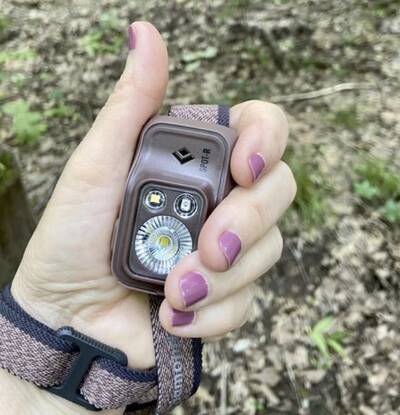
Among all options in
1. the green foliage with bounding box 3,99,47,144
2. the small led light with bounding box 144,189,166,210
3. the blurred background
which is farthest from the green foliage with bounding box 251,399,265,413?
the green foliage with bounding box 3,99,47,144

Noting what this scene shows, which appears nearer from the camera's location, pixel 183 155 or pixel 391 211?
pixel 183 155

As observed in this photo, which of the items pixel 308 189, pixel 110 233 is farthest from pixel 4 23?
pixel 110 233

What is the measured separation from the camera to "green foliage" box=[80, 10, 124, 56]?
13.5 ft

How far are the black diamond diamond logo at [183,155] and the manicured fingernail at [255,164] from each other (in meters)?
0.13

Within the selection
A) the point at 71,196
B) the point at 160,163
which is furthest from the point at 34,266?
the point at 160,163

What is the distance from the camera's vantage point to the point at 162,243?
131 centimetres

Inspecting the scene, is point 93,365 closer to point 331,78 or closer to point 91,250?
point 91,250

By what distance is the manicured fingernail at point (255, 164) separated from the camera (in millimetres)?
1273

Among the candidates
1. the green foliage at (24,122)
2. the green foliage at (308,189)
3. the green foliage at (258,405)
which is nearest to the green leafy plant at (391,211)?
the green foliage at (308,189)

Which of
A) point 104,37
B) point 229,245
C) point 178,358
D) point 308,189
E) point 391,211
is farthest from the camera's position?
point 104,37

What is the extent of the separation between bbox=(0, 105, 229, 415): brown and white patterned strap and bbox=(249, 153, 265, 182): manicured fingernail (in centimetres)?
17

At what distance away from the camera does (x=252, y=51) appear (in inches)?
150

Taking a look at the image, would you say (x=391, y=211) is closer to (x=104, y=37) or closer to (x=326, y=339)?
(x=326, y=339)

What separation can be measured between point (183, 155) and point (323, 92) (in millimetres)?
2419
